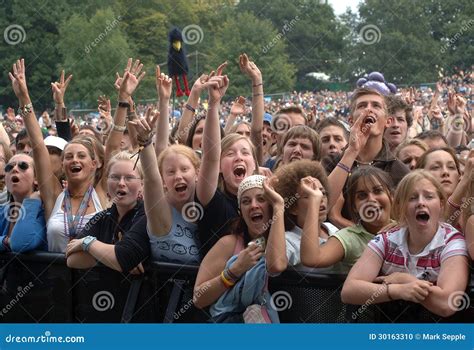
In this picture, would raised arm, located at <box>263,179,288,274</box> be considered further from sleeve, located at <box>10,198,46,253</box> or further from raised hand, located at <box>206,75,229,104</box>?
sleeve, located at <box>10,198,46,253</box>

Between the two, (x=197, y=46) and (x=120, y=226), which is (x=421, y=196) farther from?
(x=197, y=46)

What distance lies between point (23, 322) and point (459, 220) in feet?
8.69

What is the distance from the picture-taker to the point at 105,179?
650 centimetres

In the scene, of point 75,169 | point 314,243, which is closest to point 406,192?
point 314,243

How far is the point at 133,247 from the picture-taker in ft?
17.3

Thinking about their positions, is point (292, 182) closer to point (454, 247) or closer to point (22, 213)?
point (454, 247)

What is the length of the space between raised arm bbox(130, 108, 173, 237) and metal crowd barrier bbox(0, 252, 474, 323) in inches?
8.3

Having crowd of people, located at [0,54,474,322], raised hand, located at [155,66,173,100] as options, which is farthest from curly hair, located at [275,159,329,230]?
raised hand, located at [155,66,173,100]

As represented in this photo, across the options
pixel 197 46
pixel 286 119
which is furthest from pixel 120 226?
pixel 197 46

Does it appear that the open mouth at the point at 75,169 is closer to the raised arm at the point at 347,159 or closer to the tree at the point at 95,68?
the raised arm at the point at 347,159

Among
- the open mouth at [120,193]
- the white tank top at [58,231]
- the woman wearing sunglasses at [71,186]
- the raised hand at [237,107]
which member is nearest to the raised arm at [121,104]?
the woman wearing sunglasses at [71,186]

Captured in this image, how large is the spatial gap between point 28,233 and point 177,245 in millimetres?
1233

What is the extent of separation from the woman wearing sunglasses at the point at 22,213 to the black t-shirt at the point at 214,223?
1267mm

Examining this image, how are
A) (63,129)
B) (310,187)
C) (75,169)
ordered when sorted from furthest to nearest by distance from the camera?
(63,129) → (75,169) → (310,187)
